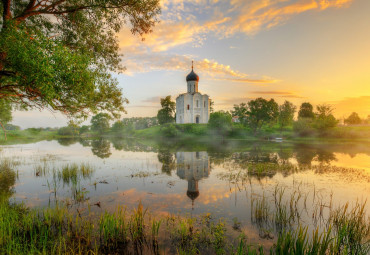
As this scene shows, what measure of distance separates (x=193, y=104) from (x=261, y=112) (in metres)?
29.2

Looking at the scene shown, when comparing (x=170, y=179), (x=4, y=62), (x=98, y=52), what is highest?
(x=98, y=52)

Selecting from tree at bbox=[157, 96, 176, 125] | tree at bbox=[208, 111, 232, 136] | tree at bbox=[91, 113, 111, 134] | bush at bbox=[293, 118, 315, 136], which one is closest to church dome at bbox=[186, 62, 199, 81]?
tree at bbox=[157, 96, 176, 125]

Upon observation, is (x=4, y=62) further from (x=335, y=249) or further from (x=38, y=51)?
A: (x=335, y=249)

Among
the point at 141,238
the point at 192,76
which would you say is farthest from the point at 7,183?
the point at 192,76

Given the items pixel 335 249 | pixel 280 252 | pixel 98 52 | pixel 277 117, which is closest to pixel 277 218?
pixel 335 249

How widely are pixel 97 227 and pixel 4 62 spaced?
896cm

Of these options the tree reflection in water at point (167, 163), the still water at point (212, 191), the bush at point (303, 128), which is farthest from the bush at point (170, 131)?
the still water at point (212, 191)

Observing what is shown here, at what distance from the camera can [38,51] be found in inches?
293

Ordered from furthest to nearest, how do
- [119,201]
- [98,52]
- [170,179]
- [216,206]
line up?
1. [170,179]
2. [98,52]
3. [119,201]
4. [216,206]

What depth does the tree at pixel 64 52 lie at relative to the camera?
7559mm

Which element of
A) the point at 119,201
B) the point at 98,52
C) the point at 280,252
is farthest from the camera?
the point at 98,52

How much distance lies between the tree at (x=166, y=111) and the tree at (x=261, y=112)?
40.4 meters

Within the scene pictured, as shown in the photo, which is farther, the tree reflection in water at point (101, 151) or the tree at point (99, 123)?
the tree at point (99, 123)

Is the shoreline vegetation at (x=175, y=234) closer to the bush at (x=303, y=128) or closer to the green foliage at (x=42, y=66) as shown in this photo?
the green foliage at (x=42, y=66)
